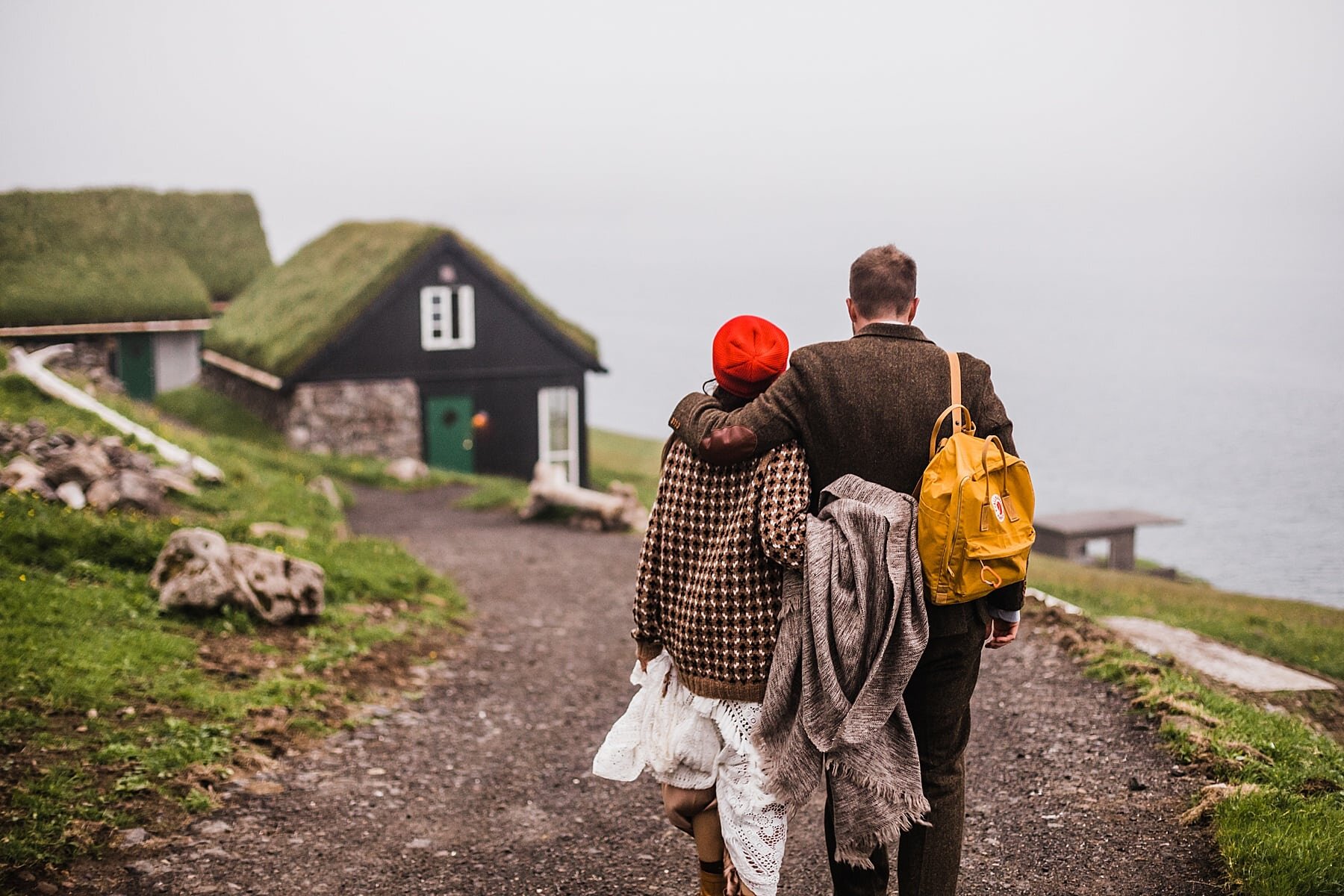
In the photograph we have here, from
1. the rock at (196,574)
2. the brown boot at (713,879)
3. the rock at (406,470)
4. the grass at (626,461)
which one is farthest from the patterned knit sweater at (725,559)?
the rock at (406,470)

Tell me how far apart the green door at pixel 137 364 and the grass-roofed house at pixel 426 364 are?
23.9 ft

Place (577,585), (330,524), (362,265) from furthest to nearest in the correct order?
(362,265) → (330,524) → (577,585)

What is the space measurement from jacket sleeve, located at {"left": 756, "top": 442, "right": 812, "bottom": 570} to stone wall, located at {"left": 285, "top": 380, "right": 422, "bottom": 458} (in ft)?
75.6

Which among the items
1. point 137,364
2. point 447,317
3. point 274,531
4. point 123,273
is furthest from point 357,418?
point 274,531

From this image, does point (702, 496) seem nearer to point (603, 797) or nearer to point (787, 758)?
point (787, 758)

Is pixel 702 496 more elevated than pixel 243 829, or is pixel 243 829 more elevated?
pixel 702 496

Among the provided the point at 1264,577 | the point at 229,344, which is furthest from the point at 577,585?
the point at 229,344

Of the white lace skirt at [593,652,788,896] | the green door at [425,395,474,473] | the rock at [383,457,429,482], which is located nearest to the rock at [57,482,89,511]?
the white lace skirt at [593,652,788,896]

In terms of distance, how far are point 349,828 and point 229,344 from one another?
26.3 meters

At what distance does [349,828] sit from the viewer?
5.30 metres

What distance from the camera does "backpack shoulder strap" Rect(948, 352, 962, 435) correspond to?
3461 mm

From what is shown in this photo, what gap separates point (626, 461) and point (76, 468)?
3130 cm

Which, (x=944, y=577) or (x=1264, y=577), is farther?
(x=1264, y=577)

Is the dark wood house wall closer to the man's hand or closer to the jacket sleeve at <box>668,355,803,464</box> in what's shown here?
the jacket sleeve at <box>668,355,803,464</box>
